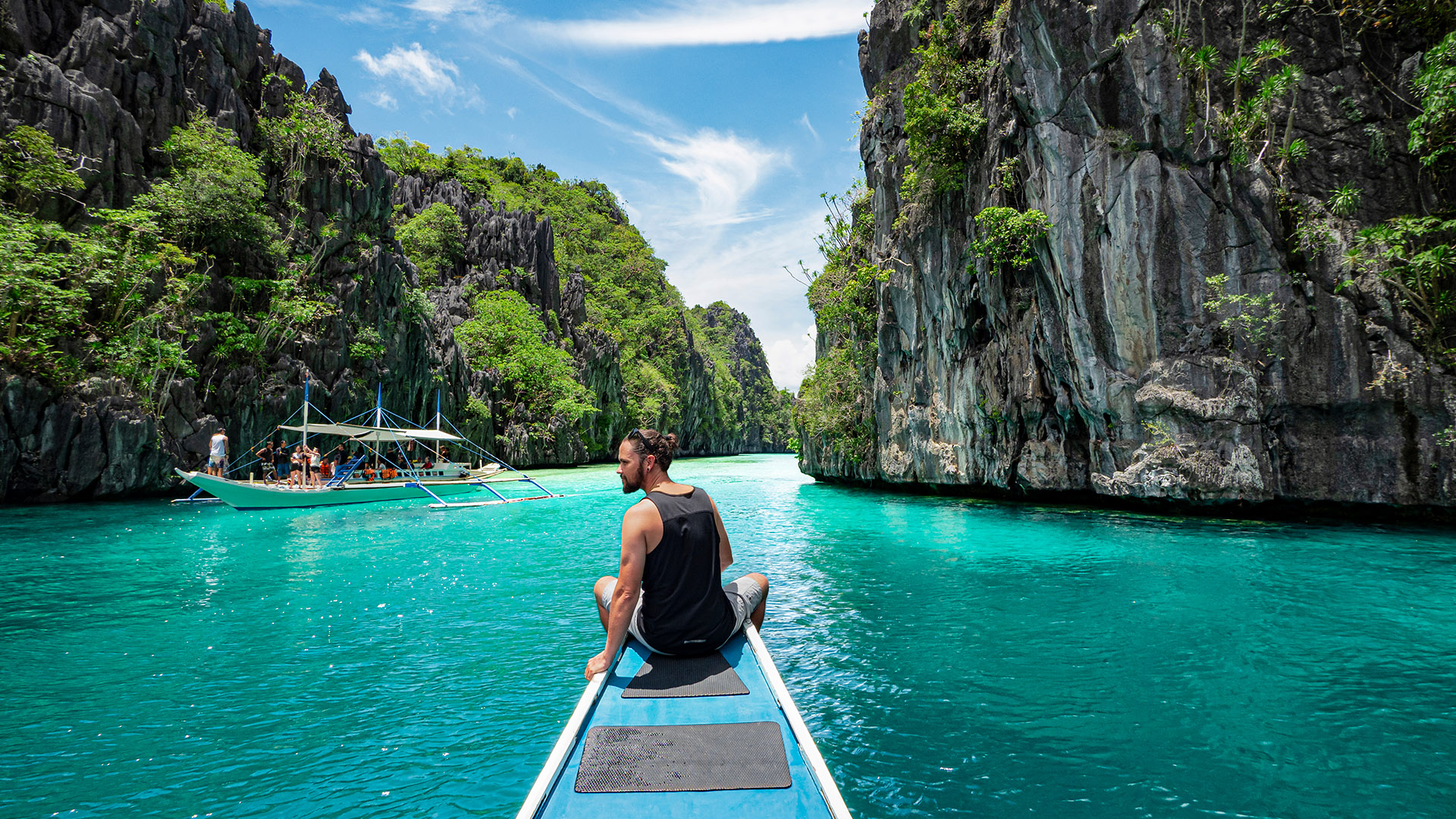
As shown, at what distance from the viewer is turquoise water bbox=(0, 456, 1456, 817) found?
371 centimetres

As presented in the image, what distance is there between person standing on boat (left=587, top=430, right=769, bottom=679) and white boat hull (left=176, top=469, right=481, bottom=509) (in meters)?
19.0

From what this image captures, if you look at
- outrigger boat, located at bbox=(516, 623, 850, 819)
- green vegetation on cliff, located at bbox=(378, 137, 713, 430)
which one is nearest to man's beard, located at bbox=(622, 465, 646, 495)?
outrigger boat, located at bbox=(516, 623, 850, 819)

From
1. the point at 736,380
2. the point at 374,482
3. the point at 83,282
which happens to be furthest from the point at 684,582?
the point at 736,380

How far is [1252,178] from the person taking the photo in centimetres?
1367

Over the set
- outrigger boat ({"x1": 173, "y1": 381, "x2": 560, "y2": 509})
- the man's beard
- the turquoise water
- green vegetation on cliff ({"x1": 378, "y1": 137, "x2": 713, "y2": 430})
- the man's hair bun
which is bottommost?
the turquoise water

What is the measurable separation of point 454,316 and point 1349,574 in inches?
1707

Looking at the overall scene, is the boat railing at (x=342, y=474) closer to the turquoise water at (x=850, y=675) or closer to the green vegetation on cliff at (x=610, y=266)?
the turquoise water at (x=850, y=675)

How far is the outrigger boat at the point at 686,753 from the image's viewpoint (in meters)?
2.33

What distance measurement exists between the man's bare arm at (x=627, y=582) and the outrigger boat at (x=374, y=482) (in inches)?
713

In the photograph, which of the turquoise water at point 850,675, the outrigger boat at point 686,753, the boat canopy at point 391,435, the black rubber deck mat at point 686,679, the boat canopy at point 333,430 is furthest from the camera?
the boat canopy at point 391,435

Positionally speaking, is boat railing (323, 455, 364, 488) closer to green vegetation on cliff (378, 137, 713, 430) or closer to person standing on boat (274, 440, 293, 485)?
person standing on boat (274, 440, 293, 485)

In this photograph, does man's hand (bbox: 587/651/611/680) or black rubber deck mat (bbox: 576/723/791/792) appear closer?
black rubber deck mat (bbox: 576/723/791/792)

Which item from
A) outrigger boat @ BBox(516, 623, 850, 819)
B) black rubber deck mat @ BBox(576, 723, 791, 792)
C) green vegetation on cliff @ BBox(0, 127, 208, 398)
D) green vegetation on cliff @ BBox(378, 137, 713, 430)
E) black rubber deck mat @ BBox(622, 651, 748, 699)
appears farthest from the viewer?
green vegetation on cliff @ BBox(378, 137, 713, 430)

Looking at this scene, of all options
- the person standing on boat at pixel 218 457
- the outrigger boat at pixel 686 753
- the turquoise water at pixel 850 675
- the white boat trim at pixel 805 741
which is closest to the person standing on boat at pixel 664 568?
the outrigger boat at pixel 686 753
